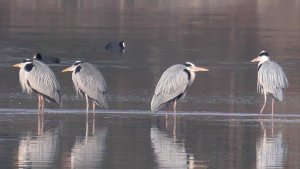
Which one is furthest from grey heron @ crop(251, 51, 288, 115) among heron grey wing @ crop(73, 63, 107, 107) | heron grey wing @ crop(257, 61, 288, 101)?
heron grey wing @ crop(73, 63, 107, 107)

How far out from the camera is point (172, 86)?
57.7ft

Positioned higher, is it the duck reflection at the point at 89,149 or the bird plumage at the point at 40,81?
the bird plumage at the point at 40,81

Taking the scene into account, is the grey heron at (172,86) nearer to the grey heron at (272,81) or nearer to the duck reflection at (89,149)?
the grey heron at (272,81)

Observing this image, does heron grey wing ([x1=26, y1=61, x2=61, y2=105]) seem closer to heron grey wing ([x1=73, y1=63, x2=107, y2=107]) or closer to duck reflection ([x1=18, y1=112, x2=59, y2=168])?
heron grey wing ([x1=73, y1=63, x2=107, y2=107])

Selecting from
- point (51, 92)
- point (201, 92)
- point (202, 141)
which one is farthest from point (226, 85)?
point (202, 141)

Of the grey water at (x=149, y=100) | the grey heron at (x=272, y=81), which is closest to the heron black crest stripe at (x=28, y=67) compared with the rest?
the grey water at (x=149, y=100)

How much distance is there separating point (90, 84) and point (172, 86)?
1340mm

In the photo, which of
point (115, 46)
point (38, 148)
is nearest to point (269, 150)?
point (38, 148)

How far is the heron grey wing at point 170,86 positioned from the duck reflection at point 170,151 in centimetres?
131

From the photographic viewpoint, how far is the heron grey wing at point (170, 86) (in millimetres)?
17406

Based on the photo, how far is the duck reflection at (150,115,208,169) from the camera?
13.1 meters

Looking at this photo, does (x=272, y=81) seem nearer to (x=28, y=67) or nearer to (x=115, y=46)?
(x=28, y=67)

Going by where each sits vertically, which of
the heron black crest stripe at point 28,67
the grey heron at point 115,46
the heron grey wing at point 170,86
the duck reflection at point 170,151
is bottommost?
the duck reflection at point 170,151

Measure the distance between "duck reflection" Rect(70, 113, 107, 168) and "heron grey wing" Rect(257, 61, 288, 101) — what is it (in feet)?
11.9
